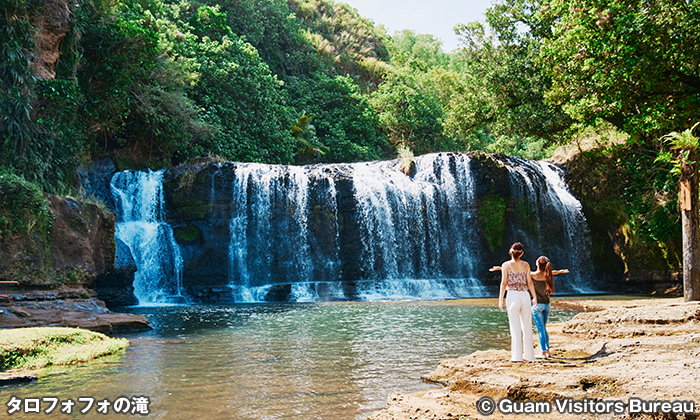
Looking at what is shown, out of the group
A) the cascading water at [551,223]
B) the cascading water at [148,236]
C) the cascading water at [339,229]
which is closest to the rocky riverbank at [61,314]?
Result: the cascading water at [148,236]

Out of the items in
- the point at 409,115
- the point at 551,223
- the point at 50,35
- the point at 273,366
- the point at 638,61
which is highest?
the point at 409,115

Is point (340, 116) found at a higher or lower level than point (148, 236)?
higher

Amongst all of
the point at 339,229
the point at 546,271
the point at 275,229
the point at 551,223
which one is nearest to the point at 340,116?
the point at 339,229

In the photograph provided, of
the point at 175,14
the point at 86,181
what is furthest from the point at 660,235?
the point at 175,14

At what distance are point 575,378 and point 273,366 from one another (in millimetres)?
3861

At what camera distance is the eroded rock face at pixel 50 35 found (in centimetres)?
1517

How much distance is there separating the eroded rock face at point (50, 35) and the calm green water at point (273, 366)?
8.91 meters

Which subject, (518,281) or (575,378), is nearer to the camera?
(575,378)

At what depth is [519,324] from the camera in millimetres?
5770

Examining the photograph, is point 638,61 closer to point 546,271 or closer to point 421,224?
point 546,271

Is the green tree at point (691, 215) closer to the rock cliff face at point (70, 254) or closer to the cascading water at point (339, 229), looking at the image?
the cascading water at point (339, 229)

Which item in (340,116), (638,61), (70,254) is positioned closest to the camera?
(638,61)

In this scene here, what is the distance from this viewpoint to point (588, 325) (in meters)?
8.28

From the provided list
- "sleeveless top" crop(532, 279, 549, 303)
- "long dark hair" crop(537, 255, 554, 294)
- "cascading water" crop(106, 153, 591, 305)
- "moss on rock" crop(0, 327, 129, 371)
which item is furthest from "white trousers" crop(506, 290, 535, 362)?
"cascading water" crop(106, 153, 591, 305)
